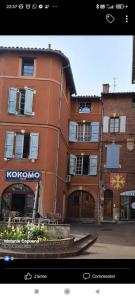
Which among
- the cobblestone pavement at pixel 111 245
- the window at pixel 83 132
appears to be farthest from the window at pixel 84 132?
the cobblestone pavement at pixel 111 245

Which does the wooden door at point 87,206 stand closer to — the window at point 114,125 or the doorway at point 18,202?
the window at point 114,125

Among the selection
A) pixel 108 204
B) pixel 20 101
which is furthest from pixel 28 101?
pixel 108 204

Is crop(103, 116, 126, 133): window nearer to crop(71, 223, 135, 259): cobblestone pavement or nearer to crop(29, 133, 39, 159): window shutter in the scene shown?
crop(29, 133, 39, 159): window shutter

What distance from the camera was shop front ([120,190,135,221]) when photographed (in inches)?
819

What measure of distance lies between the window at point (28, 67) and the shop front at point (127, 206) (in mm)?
7708

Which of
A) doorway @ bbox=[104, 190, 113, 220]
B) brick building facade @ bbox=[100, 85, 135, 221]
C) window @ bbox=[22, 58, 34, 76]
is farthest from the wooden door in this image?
window @ bbox=[22, 58, 34, 76]

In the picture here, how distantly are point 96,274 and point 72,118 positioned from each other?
2099 centimetres

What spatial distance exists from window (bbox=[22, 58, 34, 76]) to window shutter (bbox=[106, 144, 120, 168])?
251 inches

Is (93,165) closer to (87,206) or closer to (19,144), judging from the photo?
(87,206)

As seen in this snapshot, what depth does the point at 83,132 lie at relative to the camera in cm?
2239
